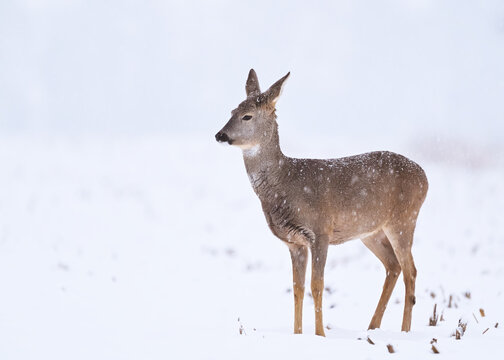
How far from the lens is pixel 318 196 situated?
6.56 meters

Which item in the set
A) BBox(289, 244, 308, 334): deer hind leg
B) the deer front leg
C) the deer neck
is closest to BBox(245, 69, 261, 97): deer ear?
the deer neck

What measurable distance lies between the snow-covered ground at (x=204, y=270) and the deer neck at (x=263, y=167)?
4.86ft

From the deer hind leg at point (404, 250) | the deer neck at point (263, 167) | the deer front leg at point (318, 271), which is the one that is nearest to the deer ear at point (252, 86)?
the deer neck at point (263, 167)

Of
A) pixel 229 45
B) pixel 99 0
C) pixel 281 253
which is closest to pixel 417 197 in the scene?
pixel 281 253

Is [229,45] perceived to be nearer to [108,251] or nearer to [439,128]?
[439,128]

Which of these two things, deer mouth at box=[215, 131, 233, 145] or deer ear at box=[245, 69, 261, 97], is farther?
deer ear at box=[245, 69, 261, 97]

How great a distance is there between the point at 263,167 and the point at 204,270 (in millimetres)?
5289

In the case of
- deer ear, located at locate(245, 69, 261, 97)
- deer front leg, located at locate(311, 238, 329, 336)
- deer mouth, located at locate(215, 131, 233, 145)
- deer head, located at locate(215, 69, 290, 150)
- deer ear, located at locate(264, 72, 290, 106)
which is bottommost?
deer front leg, located at locate(311, 238, 329, 336)

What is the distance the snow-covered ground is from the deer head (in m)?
1.89

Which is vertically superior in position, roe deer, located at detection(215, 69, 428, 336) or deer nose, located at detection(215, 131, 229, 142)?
deer nose, located at detection(215, 131, 229, 142)

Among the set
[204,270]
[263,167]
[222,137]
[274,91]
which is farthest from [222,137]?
[204,270]

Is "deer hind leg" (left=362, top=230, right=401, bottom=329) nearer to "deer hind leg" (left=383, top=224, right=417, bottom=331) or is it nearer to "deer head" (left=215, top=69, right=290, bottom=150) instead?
"deer hind leg" (left=383, top=224, right=417, bottom=331)

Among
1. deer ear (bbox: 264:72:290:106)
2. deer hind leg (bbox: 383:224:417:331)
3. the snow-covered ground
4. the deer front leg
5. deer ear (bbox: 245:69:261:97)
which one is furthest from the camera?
deer ear (bbox: 245:69:261:97)

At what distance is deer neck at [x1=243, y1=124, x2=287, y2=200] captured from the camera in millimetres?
6643
